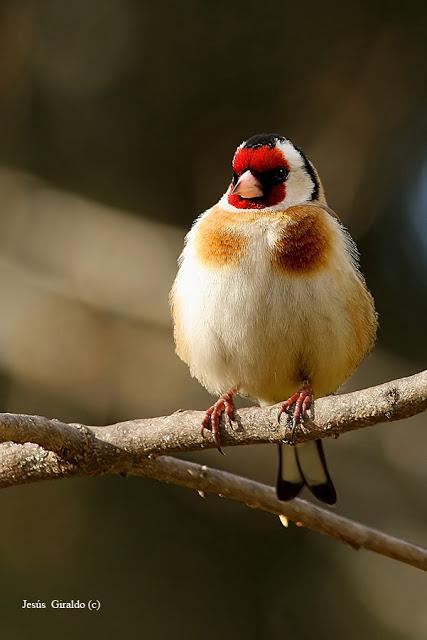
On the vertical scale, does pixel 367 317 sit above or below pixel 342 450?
below

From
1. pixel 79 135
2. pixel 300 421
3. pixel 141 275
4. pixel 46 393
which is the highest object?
pixel 79 135

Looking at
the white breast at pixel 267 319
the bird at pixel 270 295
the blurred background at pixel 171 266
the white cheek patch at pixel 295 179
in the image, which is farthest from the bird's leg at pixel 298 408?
the blurred background at pixel 171 266

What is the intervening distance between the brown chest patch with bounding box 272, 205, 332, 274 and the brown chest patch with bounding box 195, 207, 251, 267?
0.52 feet

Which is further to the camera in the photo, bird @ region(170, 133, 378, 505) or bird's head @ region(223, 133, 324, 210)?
bird's head @ region(223, 133, 324, 210)

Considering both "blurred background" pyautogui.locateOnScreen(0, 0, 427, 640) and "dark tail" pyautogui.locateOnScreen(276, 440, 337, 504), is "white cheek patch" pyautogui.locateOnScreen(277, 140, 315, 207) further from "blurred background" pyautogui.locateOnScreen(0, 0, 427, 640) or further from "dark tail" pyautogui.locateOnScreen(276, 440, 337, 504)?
"blurred background" pyautogui.locateOnScreen(0, 0, 427, 640)

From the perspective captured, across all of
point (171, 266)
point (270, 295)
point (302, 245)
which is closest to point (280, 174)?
point (302, 245)

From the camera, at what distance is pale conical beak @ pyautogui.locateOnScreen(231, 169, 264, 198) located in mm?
4480

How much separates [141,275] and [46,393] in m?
1.12

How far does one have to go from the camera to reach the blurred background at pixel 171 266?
7.18 meters

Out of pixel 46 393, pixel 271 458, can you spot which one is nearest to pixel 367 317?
pixel 271 458

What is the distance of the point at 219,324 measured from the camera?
4273 mm

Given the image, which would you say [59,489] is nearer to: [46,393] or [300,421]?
[46,393]

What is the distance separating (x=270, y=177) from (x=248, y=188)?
6.2 inches

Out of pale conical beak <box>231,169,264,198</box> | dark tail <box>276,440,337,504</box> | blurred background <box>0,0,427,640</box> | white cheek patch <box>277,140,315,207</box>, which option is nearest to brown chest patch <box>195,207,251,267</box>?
pale conical beak <box>231,169,264,198</box>
